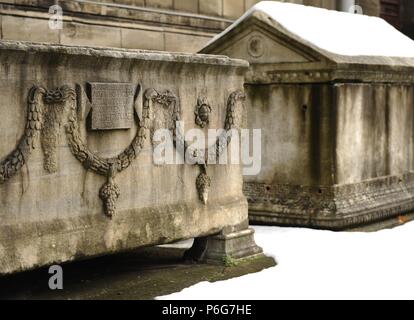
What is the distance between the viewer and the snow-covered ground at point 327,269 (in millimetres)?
4809

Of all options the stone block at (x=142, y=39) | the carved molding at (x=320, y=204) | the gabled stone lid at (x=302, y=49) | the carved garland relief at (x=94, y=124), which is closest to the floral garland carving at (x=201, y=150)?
the carved garland relief at (x=94, y=124)

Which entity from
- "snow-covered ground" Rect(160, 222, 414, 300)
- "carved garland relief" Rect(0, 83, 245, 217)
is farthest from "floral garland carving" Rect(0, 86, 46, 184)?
"snow-covered ground" Rect(160, 222, 414, 300)

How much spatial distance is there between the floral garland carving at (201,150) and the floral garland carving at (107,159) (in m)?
0.14

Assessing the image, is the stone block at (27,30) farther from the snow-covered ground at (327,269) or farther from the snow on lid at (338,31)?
the snow-covered ground at (327,269)

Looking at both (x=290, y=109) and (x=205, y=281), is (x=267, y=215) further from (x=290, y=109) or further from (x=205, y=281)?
(x=205, y=281)

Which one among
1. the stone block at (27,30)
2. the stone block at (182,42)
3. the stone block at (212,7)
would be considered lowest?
the stone block at (27,30)

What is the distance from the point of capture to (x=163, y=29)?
34.7ft

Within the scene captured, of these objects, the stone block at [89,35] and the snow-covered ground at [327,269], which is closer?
the snow-covered ground at [327,269]

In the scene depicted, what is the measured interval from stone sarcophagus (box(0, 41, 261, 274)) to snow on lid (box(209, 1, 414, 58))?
1696 mm

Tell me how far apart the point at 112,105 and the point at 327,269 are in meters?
1.94

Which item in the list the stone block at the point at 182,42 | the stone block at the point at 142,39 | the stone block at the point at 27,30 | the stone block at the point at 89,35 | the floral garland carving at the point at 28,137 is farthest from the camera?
the stone block at the point at 182,42

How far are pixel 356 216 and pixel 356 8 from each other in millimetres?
8886

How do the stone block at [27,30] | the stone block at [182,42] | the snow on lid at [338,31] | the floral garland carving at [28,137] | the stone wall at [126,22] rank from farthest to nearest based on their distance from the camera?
the stone block at [182,42]
the stone wall at [126,22]
the stone block at [27,30]
the snow on lid at [338,31]
the floral garland carving at [28,137]

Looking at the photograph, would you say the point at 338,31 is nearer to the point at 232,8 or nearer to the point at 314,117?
the point at 314,117
